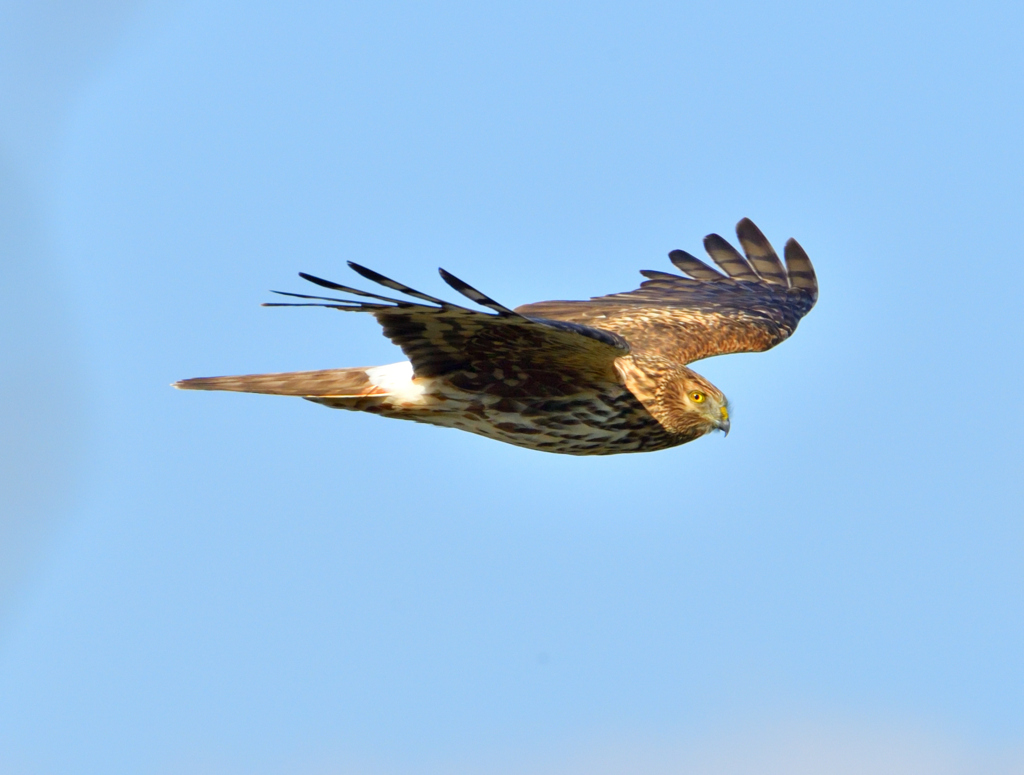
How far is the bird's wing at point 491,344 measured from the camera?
7.63 meters

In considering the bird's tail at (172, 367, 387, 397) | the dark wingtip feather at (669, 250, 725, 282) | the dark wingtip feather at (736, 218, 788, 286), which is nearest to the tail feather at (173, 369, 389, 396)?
the bird's tail at (172, 367, 387, 397)

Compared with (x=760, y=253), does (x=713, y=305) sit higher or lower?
lower

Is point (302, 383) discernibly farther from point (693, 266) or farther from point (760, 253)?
point (760, 253)

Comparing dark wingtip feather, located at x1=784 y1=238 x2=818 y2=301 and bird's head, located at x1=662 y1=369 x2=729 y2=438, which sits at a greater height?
dark wingtip feather, located at x1=784 y1=238 x2=818 y2=301

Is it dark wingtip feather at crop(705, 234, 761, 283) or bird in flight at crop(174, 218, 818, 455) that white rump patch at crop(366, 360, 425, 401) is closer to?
bird in flight at crop(174, 218, 818, 455)

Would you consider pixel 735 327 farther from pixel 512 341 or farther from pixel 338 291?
pixel 338 291

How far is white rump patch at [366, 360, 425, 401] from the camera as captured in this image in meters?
8.98

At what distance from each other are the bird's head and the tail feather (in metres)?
1.82

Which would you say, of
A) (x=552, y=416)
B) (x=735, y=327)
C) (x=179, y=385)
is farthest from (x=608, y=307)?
(x=179, y=385)

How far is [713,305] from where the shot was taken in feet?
39.2

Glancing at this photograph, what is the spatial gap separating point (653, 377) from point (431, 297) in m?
2.07

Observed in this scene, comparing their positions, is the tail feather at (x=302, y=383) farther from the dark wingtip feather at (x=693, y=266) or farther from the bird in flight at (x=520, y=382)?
the dark wingtip feather at (x=693, y=266)

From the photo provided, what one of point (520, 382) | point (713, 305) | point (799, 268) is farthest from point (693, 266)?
point (520, 382)

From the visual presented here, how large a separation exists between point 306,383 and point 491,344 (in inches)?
56.5
